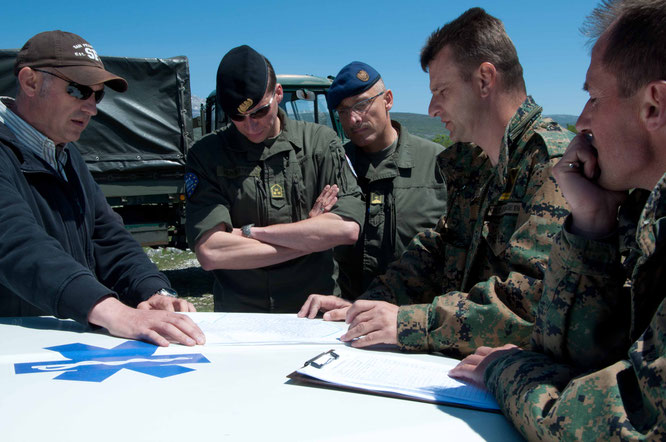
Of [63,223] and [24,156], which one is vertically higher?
[24,156]

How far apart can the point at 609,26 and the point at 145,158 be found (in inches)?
265

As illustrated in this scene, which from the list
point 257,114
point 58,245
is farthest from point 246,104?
point 58,245

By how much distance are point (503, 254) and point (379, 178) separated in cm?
140

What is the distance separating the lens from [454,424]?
1047 millimetres

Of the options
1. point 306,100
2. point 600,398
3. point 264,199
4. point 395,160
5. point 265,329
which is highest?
point 306,100

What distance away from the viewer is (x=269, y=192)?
105 inches

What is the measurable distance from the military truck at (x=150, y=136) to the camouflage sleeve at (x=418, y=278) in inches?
208

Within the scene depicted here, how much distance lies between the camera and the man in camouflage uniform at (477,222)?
4.82 ft

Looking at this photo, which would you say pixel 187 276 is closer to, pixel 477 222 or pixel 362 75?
pixel 362 75

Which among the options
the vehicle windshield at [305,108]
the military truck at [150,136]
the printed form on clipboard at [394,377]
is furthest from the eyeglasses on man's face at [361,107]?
the vehicle windshield at [305,108]

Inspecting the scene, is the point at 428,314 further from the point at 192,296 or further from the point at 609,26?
the point at 192,296

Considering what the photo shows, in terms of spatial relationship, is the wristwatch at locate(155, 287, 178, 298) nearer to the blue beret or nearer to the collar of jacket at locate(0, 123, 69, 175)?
Answer: the collar of jacket at locate(0, 123, 69, 175)

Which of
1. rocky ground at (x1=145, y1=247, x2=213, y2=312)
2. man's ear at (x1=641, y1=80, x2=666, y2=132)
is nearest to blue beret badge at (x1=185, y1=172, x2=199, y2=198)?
man's ear at (x1=641, y1=80, x2=666, y2=132)

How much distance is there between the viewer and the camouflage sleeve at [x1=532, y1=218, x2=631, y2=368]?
1.11 meters
